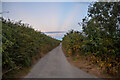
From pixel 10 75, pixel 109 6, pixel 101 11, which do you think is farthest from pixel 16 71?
pixel 109 6

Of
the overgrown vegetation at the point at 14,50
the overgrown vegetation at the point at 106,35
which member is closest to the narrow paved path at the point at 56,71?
the overgrown vegetation at the point at 14,50

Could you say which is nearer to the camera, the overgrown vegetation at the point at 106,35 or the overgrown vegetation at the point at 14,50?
the overgrown vegetation at the point at 14,50

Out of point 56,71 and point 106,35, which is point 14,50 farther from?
point 106,35

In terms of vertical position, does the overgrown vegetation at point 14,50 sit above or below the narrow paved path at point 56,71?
above

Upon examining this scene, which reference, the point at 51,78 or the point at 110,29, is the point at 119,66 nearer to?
the point at 110,29

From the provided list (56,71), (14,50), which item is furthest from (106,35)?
(14,50)

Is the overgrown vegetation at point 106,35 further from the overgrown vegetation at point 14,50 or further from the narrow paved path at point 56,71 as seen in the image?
the overgrown vegetation at point 14,50

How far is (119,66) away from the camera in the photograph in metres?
5.25

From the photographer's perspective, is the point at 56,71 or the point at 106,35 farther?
the point at 56,71

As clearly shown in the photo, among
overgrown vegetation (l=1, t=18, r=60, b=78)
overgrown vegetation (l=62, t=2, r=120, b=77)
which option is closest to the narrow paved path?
overgrown vegetation (l=1, t=18, r=60, b=78)

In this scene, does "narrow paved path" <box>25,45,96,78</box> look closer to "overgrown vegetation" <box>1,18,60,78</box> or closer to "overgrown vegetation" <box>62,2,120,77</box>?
"overgrown vegetation" <box>1,18,60,78</box>

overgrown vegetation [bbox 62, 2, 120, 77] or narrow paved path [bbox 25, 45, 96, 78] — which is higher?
overgrown vegetation [bbox 62, 2, 120, 77]

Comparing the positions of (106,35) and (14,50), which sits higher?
(106,35)

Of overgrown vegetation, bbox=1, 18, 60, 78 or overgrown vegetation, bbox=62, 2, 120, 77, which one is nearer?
overgrown vegetation, bbox=1, 18, 60, 78
